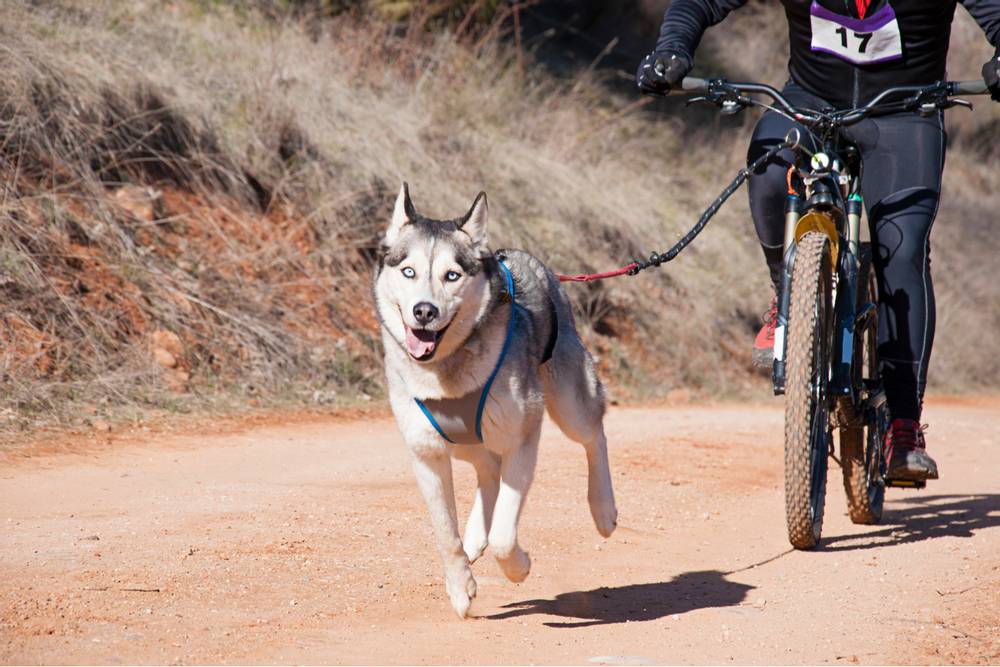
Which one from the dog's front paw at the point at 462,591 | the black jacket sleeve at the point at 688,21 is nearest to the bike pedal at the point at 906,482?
the black jacket sleeve at the point at 688,21

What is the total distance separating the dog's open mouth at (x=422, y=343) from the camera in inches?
157

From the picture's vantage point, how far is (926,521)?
5953 mm

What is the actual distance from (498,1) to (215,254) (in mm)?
7173

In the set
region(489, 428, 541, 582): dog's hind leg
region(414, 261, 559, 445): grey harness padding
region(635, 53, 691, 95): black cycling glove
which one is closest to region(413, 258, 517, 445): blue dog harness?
region(414, 261, 559, 445): grey harness padding

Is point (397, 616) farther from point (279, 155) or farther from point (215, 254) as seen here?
point (279, 155)

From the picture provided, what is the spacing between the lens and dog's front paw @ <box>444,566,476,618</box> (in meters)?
4.04

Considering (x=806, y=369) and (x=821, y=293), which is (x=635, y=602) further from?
(x=821, y=293)

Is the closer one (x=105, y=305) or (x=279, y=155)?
(x=105, y=305)

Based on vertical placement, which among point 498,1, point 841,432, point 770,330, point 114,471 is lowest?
point 114,471

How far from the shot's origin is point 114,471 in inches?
243

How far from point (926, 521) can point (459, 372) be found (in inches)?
121

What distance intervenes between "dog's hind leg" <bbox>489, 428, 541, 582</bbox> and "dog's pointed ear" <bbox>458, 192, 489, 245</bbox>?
0.74 metres

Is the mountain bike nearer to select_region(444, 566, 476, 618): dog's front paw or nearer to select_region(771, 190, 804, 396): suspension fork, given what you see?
select_region(771, 190, 804, 396): suspension fork

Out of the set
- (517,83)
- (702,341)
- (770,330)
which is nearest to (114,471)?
(770,330)
